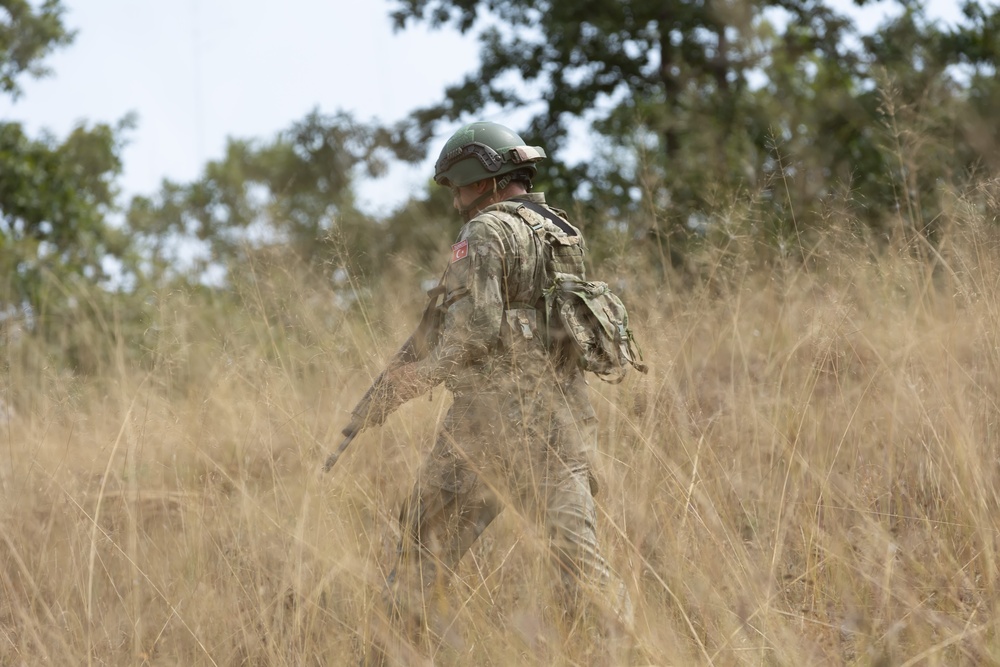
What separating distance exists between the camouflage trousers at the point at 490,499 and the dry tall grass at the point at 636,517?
0.31ft

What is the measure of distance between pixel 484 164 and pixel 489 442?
85cm

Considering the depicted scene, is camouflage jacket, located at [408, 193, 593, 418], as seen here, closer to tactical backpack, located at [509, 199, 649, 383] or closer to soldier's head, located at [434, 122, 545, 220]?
tactical backpack, located at [509, 199, 649, 383]

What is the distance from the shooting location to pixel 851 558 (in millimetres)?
2984

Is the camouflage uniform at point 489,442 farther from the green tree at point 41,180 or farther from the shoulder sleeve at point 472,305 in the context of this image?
the green tree at point 41,180

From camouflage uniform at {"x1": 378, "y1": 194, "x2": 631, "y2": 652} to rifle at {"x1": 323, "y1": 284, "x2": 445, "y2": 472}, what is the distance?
11 centimetres

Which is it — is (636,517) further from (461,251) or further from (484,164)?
(484,164)

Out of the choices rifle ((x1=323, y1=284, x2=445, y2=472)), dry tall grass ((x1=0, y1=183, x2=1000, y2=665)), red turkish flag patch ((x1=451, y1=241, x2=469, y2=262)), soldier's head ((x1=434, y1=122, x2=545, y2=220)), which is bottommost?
dry tall grass ((x1=0, y1=183, x2=1000, y2=665))

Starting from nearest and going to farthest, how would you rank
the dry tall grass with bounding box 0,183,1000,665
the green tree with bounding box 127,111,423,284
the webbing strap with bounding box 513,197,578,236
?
the dry tall grass with bounding box 0,183,1000,665 < the webbing strap with bounding box 513,197,578,236 < the green tree with bounding box 127,111,423,284

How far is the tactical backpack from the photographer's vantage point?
2.91 meters

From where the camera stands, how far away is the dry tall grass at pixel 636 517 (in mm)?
2623

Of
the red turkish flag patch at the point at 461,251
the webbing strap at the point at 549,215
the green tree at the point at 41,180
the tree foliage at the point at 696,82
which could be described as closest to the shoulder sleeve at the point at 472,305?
the red turkish flag patch at the point at 461,251

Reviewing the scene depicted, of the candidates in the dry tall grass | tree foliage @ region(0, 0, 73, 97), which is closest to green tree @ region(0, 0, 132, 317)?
tree foliage @ region(0, 0, 73, 97)

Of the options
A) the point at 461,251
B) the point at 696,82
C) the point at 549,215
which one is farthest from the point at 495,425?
the point at 696,82

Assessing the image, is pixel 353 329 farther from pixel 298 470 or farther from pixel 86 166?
pixel 86 166
